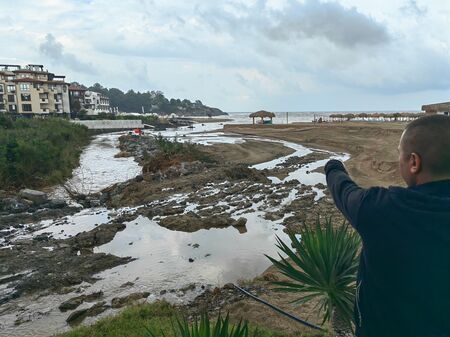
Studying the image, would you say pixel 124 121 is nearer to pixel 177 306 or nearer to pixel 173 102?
pixel 177 306

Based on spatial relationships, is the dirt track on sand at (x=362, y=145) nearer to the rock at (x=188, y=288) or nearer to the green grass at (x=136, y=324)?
the rock at (x=188, y=288)

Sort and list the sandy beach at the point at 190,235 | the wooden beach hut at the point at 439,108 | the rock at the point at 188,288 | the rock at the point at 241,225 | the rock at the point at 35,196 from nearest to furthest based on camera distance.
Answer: the sandy beach at the point at 190,235
the rock at the point at 188,288
the rock at the point at 241,225
the rock at the point at 35,196
the wooden beach hut at the point at 439,108

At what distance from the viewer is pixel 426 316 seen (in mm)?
1619

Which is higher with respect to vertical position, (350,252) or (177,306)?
(350,252)

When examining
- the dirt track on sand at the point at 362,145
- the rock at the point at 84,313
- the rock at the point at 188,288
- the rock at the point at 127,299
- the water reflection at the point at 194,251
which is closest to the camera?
the rock at the point at 84,313

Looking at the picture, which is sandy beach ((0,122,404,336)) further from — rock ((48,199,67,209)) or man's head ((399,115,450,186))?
rock ((48,199,67,209))

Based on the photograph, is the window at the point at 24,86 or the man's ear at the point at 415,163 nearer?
the man's ear at the point at 415,163

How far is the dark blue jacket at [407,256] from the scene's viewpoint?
1.58 metres

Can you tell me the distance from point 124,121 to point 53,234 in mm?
66279

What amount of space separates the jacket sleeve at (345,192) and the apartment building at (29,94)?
75.4 m

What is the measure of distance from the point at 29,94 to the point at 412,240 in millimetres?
80575

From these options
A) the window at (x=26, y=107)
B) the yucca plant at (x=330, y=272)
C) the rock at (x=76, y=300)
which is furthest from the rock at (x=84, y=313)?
the window at (x=26, y=107)

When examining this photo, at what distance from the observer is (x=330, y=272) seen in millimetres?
3039

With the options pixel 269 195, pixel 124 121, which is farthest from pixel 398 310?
pixel 124 121
